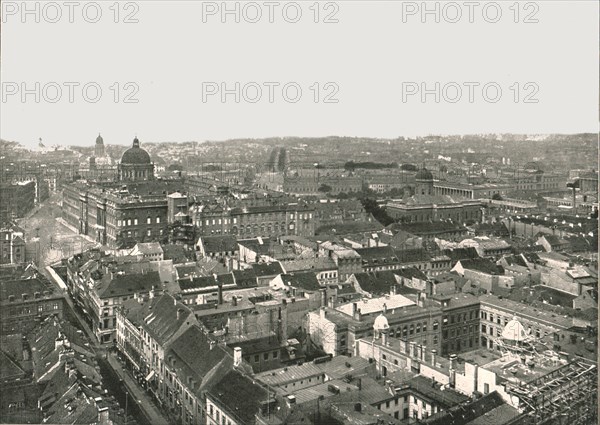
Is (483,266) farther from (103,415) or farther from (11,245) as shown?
(11,245)

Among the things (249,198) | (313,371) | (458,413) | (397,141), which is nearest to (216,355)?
(313,371)

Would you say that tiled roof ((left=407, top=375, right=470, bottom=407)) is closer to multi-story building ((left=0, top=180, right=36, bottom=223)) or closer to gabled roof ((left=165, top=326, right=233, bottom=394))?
gabled roof ((left=165, top=326, right=233, bottom=394))

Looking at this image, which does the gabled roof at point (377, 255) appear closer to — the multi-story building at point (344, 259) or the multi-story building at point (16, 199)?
the multi-story building at point (344, 259)

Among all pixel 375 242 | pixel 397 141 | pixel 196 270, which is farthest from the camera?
pixel 397 141

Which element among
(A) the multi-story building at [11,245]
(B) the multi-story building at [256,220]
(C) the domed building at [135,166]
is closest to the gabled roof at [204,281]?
(A) the multi-story building at [11,245]

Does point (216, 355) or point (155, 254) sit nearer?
point (216, 355)

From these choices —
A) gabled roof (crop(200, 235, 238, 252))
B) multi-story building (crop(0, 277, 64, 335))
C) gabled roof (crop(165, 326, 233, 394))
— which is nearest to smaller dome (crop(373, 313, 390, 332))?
gabled roof (crop(165, 326, 233, 394))

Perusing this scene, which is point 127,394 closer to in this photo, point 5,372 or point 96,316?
point 5,372

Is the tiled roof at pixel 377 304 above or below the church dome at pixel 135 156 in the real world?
below
